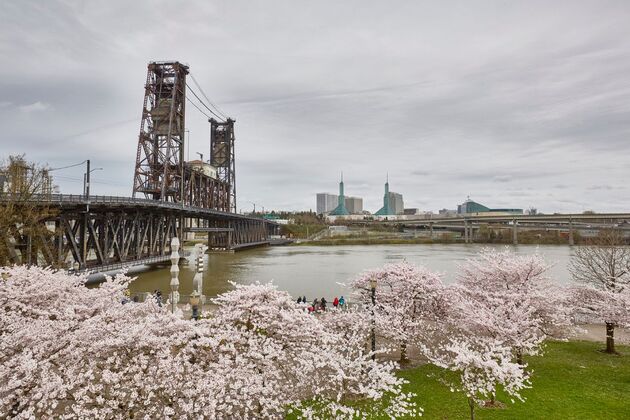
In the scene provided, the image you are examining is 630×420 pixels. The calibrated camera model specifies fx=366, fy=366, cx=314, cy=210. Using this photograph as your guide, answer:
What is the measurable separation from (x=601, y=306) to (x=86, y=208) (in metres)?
41.8

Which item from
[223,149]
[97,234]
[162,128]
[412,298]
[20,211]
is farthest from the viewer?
[223,149]

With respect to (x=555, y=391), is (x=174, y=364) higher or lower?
higher

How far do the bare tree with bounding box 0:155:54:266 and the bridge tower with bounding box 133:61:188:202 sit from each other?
3785cm

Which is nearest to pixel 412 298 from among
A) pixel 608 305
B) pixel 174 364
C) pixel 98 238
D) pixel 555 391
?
pixel 555 391

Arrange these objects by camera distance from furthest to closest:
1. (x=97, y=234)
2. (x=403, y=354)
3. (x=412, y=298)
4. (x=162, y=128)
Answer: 1. (x=162, y=128)
2. (x=97, y=234)
3. (x=412, y=298)
4. (x=403, y=354)

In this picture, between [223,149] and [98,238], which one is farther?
[223,149]

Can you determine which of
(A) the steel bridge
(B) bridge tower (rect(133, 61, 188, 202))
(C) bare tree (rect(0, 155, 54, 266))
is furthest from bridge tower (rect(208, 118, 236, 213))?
(C) bare tree (rect(0, 155, 54, 266))

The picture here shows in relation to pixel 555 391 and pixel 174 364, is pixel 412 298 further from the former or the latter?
pixel 174 364

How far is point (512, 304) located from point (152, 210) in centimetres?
4808

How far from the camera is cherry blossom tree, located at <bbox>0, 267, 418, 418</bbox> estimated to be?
7.67 metres

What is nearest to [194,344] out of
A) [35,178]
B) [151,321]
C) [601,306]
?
[151,321]

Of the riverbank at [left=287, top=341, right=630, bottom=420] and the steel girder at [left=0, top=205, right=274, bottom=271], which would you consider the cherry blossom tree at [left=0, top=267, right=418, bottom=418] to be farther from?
the steel girder at [left=0, top=205, right=274, bottom=271]

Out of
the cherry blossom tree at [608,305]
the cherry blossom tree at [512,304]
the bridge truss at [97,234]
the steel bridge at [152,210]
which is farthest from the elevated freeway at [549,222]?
the bridge truss at [97,234]

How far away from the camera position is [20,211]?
26.8m
